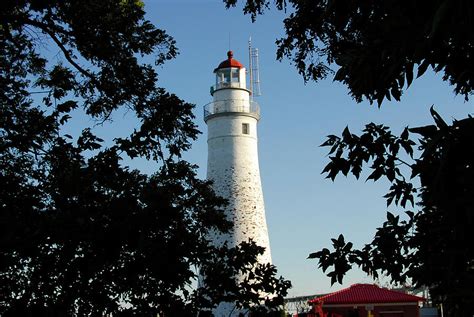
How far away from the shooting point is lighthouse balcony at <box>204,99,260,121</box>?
121 ft

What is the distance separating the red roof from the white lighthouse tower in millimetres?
6052

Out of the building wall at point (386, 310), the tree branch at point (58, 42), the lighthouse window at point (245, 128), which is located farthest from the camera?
the building wall at point (386, 310)

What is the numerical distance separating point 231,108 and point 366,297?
1545 cm

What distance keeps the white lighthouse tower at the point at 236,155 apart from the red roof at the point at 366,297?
19.9 ft

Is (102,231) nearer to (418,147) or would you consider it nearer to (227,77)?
(418,147)

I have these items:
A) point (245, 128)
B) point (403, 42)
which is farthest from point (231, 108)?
point (403, 42)

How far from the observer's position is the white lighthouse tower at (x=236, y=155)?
34625 millimetres

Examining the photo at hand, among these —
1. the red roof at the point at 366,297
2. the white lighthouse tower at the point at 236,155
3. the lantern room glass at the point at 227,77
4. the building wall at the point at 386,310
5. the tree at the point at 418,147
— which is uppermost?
the lantern room glass at the point at 227,77

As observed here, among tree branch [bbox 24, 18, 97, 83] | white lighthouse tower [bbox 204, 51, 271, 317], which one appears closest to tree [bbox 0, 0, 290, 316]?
tree branch [bbox 24, 18, 97, 83]

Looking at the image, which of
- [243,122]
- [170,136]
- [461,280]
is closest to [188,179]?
[170,136]

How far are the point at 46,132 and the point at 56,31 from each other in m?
3.55

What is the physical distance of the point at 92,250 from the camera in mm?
6340

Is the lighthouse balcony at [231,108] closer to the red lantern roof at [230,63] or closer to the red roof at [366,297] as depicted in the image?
the red lantern roof at [230,63]

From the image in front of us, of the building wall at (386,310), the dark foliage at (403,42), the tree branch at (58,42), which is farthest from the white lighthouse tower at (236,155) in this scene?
the dark foliage at (403,42)
